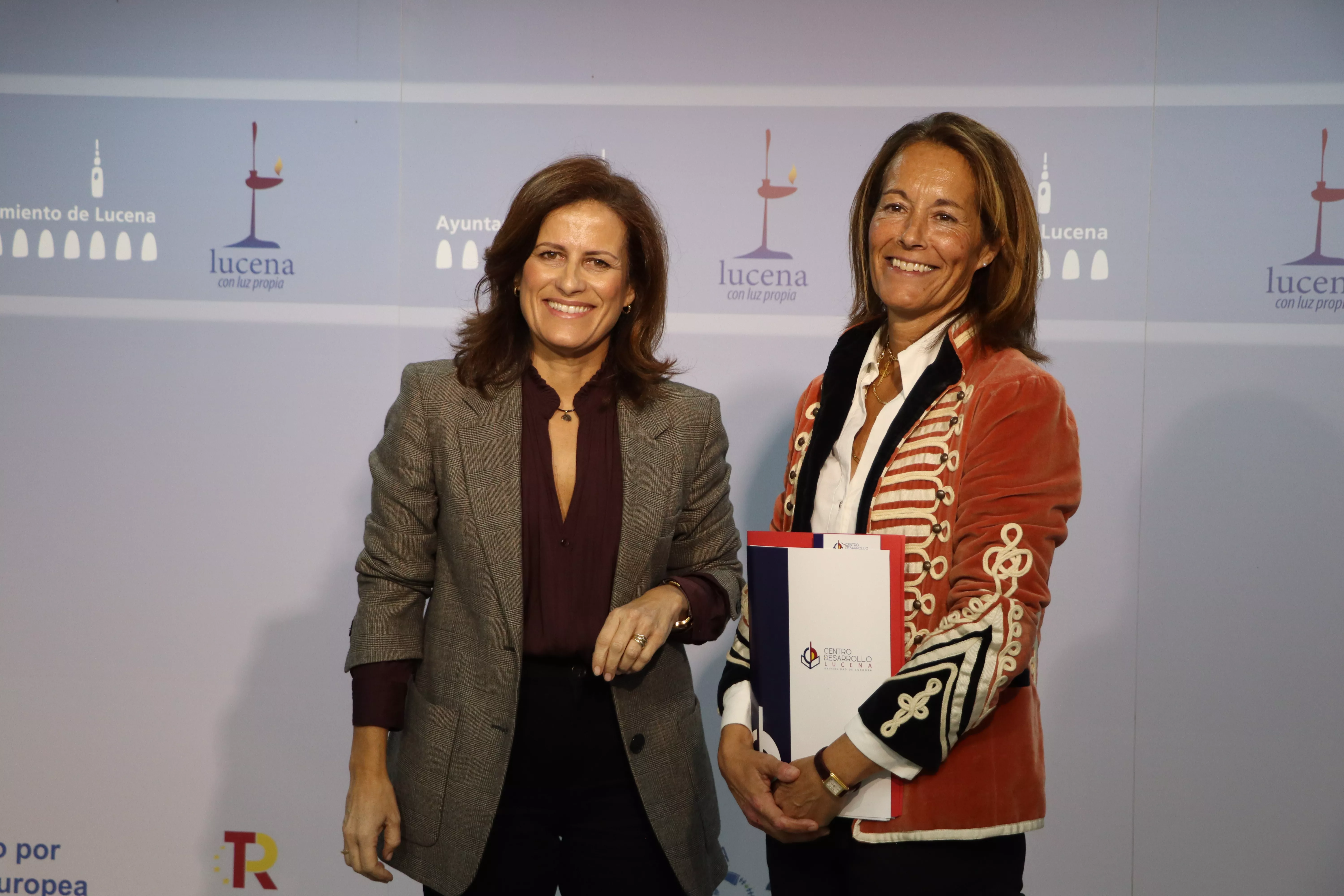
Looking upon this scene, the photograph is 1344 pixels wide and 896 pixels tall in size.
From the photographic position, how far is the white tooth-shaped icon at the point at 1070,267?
309 centimetres

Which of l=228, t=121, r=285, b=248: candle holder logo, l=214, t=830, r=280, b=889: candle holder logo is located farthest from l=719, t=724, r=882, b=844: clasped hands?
l=228, t=121, r=285, b=248: candle holder logo

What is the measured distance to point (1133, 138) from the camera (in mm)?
3068

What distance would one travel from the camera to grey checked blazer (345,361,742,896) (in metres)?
1.62

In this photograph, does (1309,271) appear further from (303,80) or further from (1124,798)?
(303,80)

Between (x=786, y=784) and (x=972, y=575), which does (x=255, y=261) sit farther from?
(x=972, y=575)

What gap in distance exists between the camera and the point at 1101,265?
308 cm

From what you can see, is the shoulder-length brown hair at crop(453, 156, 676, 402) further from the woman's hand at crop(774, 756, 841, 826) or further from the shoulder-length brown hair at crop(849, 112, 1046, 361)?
the woman's hand at crop(774, 756, 841, 826)

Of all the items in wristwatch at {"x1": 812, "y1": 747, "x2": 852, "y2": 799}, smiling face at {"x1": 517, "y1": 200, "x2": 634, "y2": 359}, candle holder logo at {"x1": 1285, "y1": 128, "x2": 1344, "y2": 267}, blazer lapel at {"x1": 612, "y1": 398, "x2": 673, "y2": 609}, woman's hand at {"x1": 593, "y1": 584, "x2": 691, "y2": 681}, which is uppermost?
candle holder logo at {"x1": 1285, "y1": 128, "x2": 1344, "y2": 267}

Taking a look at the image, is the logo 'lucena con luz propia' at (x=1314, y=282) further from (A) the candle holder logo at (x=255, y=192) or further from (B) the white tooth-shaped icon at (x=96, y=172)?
(B) the white tooth-shaped icon at (x=96, y=172)

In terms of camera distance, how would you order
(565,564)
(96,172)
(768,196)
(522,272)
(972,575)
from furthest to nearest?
(96,172)
(768,196)
(522,272)
(565,564)
(972,575)

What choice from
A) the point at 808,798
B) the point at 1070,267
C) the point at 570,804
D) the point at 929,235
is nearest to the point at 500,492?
the point at 570,804

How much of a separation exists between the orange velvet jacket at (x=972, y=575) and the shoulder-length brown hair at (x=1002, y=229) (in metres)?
0.05

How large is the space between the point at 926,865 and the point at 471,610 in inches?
30.2

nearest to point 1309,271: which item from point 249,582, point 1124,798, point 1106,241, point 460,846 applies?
point 1106,241
